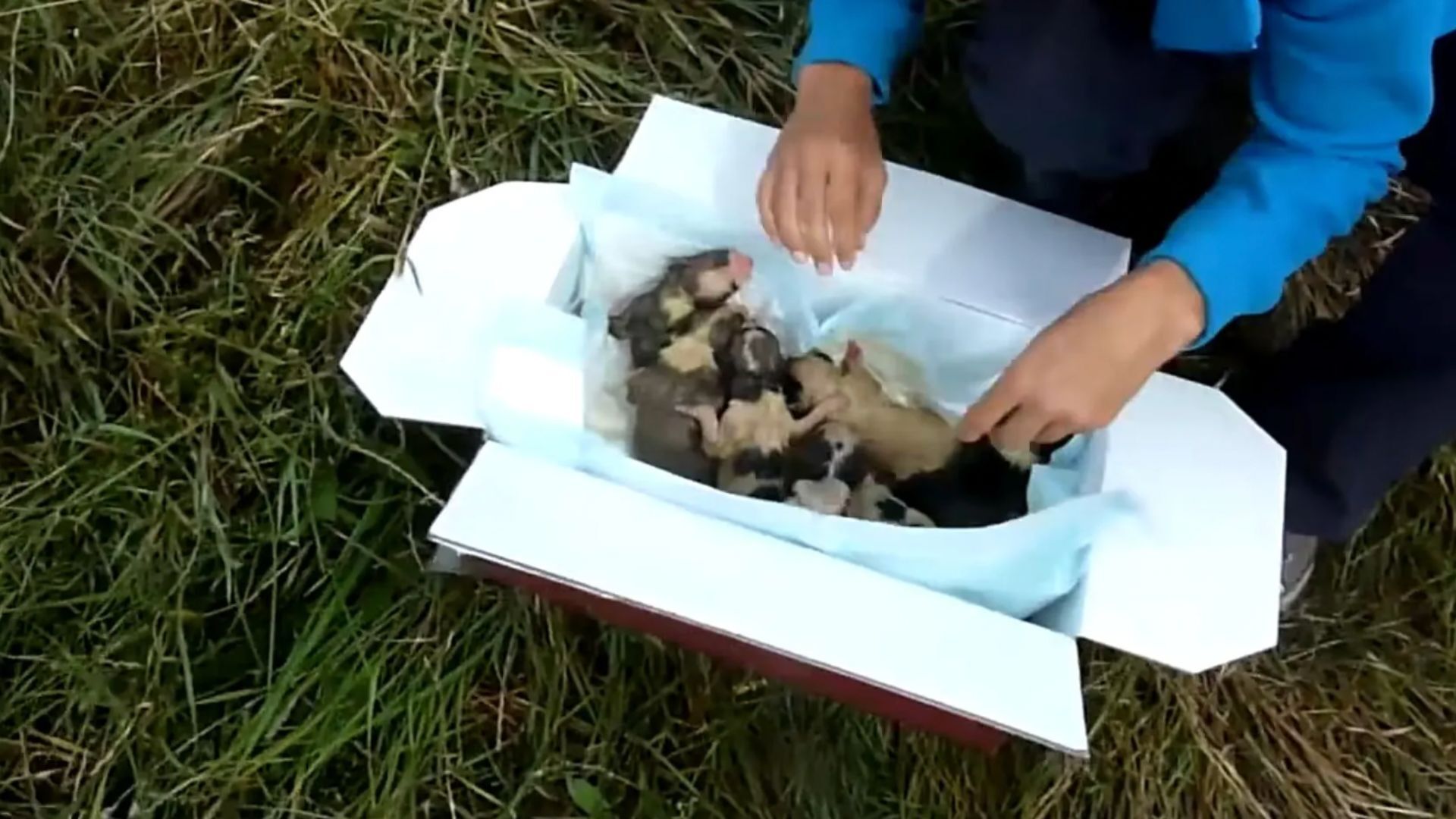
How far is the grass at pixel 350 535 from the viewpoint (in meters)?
0.86

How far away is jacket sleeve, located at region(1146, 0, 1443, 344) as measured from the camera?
2.18 feet

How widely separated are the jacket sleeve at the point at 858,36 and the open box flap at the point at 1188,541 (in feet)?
0.73

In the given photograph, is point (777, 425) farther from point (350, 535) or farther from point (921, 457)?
point (350, 535)

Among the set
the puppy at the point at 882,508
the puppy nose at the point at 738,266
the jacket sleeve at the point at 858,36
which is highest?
the jacket sleeve at the point at 858,36

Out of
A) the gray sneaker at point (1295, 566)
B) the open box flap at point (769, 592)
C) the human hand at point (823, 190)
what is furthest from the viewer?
the gray sneaker at point (1295, 566)

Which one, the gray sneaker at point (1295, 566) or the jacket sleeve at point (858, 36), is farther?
the gray sneaker at point (1295, 566)

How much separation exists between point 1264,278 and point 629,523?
306 mm

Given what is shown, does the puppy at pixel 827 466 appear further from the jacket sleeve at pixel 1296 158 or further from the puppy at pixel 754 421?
the jacket sleeve at pixel 1296 158

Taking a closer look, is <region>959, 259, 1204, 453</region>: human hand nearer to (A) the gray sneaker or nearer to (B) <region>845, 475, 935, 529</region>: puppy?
(B) <region>845, 475, 935, 529</region>: puppy

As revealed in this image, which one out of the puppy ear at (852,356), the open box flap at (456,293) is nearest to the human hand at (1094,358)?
the puppy ear at (852,356)

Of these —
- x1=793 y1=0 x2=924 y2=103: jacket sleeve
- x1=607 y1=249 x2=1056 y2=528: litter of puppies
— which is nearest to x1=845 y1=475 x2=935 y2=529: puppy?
x1=607 y1=249 x2=1056 y2=528: litter of puppies

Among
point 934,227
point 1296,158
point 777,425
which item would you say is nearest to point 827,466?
point 777,425

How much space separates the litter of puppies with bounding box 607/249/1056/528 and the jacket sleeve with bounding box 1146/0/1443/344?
138 mm

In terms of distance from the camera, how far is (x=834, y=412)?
82 cm
